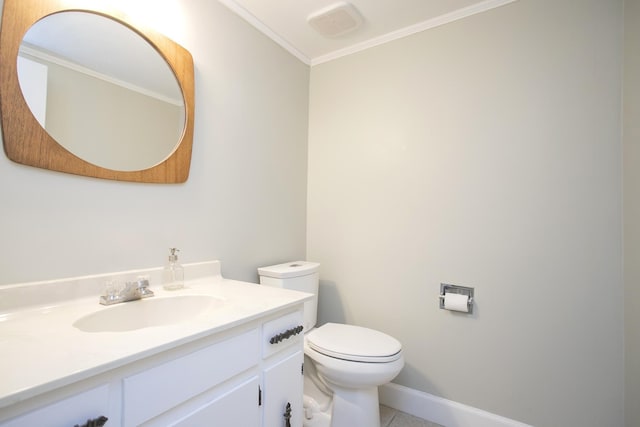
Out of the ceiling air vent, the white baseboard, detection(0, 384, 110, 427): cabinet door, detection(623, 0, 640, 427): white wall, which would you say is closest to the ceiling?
the ceiling air vent

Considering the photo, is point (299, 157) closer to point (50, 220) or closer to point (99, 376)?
point (50, 220)

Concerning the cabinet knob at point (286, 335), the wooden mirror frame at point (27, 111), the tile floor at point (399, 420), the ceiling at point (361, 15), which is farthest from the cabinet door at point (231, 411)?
the ceiling at point (361, 15)

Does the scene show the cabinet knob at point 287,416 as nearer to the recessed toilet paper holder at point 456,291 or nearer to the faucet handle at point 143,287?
the faucet handle at point 143,287

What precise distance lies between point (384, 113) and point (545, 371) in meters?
1.62

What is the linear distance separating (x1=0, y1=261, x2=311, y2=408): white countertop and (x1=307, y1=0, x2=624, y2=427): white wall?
955mm

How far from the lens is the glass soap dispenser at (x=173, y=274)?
1.22m

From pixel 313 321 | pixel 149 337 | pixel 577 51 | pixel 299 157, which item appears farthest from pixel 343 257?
pixel 577 51

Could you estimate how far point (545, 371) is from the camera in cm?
145

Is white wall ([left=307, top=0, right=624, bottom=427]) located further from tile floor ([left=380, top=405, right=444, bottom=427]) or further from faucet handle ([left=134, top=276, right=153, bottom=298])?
faucet handle ([left=134, top=276, right=153, bottom=298])

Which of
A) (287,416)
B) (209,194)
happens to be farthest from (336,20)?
(287,416)

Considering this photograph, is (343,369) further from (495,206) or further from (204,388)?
(495,206)

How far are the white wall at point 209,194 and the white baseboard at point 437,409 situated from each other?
1.03 meters

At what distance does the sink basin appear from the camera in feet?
3.04

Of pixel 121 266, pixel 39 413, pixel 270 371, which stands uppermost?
pixel 121 266
